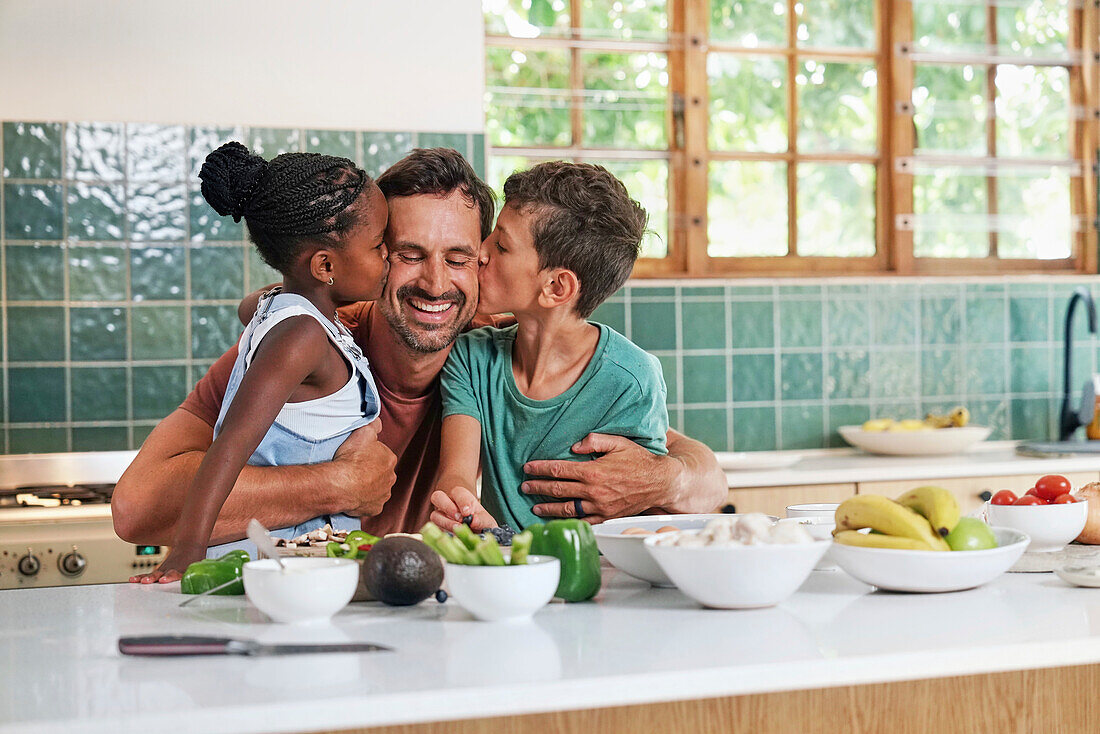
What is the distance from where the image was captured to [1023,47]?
4078 mm

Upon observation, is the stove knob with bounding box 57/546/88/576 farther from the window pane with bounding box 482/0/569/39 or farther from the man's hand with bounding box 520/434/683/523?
the window pane with bounding box 482/0/569/39

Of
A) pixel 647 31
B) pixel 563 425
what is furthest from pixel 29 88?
pixel 563 425

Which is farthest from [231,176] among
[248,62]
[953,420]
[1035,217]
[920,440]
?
[1035,217]

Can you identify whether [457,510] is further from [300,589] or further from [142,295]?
[142,295]

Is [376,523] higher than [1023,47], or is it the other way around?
[1023,47]

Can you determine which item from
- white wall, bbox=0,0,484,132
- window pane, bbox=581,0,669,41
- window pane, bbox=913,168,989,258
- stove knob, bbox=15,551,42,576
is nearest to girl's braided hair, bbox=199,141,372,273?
stove knob, bbox=15,551,42,576

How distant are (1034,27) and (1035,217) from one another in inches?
28.0

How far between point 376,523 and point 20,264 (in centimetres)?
180

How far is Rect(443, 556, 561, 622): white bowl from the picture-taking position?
108 centimetres

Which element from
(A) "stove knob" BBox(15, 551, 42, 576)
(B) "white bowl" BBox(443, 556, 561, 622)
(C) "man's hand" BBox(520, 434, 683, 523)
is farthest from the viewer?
(A) "stove knob" BBox(15, 551, 42, 576)

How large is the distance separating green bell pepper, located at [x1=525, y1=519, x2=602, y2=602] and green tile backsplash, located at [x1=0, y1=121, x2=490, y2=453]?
232 cm

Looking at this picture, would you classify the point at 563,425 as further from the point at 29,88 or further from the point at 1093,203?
the point at 1093,203

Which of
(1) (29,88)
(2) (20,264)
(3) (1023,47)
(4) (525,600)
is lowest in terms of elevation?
(4) (525,600)

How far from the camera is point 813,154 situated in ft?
12.9
